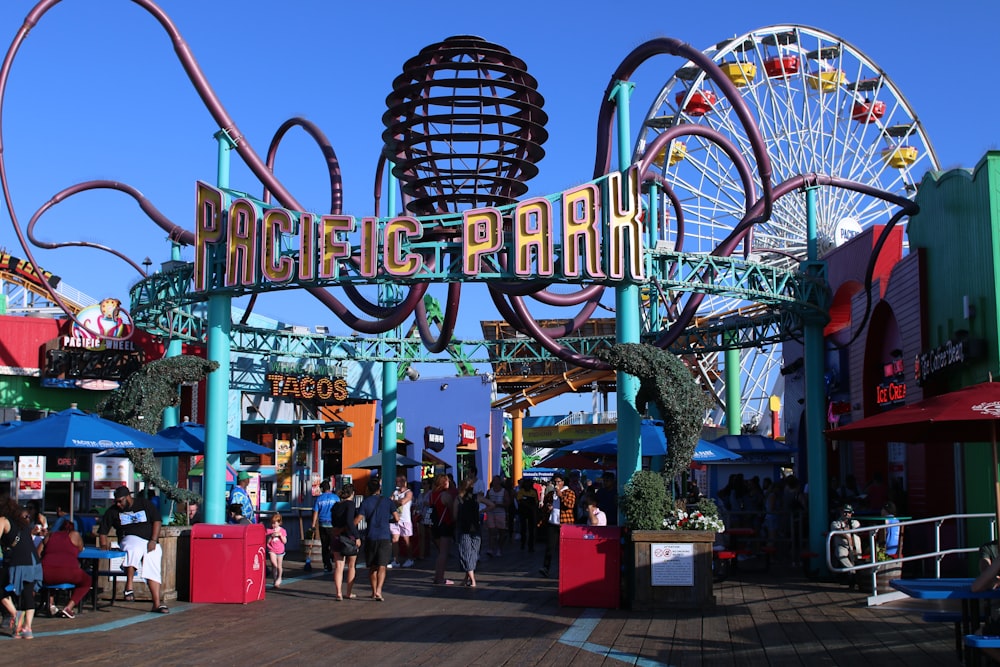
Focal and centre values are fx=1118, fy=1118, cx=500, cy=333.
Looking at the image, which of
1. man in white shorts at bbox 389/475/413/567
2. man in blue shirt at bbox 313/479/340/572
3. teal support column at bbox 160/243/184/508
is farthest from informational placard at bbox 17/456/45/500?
man in blue shirt at bbox 313/479/340/572

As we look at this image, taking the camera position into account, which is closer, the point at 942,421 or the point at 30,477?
the point at 942,421

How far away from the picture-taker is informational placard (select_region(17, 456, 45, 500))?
24.9 metres

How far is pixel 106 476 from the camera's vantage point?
2597 cm

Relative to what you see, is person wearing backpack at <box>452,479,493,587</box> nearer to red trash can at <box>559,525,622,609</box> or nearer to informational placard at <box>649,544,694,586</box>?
red trash can at <box>559,525,622,609</box>

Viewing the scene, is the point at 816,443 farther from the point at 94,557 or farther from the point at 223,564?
the point at 94,557

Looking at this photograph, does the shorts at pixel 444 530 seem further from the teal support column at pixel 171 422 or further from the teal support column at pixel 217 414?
the teal support column at pixel 171 422

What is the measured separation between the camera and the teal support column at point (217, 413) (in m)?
15.8

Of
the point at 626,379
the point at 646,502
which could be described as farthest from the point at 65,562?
the point at 626,379

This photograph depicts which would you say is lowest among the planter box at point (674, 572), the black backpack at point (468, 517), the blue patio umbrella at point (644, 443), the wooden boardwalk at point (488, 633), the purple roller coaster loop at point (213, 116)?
the wooden boardwalk at point (488, 633)

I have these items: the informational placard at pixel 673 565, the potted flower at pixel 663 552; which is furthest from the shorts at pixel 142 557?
the informational placard at pixel 673 565

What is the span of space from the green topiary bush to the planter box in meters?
0.20

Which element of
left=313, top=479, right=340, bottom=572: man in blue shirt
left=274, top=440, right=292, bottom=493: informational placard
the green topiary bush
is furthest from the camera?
left=274, top=440, right=292, bottom=493: informational placard

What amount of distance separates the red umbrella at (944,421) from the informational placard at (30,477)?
62.8 ft

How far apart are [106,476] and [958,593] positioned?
70.8 ft
